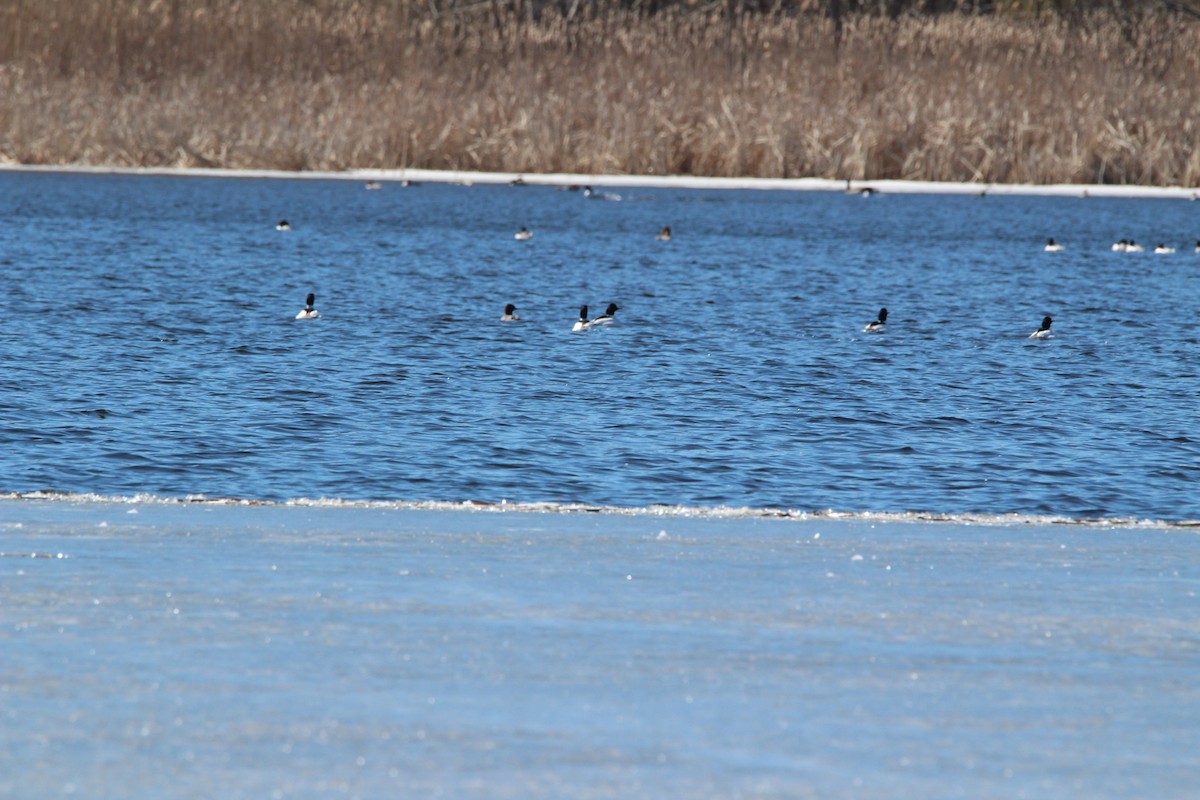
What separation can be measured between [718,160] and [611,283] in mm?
13034

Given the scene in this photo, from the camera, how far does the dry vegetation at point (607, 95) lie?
33.9 m

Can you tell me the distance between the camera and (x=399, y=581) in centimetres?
643

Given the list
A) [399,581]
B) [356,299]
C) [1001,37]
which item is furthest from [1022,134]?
[399,581]

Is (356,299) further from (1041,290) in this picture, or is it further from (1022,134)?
(1022,134)

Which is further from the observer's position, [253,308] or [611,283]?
[611,283]

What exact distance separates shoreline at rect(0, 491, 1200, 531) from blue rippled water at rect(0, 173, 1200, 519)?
0.67m

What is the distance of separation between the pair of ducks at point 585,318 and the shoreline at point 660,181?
1564 centimetres

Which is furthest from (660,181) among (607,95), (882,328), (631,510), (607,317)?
(631,510)

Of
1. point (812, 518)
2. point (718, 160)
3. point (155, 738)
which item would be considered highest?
point (155, 738)

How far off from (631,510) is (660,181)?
26.4 metres

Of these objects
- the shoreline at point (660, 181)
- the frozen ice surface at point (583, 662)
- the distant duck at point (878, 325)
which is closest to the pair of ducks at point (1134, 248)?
the shoreline at point (660, 181)

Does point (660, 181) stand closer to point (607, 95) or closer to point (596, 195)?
point (596, 195)

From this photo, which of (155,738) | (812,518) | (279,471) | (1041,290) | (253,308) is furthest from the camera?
(1041,290)

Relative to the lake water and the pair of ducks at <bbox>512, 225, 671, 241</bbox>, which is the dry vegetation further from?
the lake water
